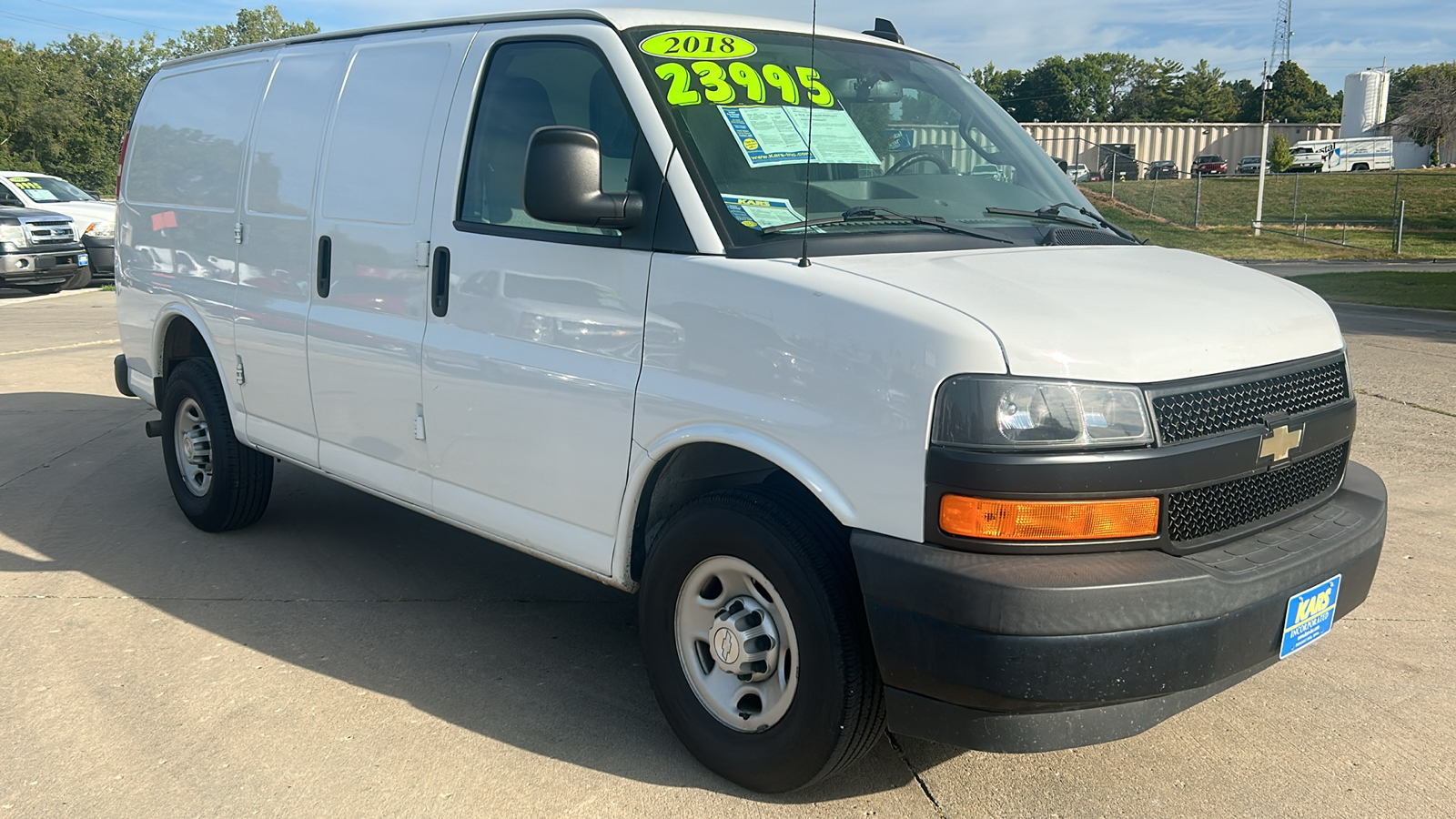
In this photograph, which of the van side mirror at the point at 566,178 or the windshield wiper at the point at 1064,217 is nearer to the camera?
the van side mirror at the point at 566,178

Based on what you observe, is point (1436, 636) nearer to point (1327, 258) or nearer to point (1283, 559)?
point (1283, 559)

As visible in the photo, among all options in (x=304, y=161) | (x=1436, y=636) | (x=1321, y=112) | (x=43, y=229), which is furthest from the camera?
(x=1321, y=112)

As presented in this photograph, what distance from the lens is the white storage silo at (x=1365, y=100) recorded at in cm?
7994

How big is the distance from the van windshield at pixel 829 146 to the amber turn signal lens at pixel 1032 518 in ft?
3.03

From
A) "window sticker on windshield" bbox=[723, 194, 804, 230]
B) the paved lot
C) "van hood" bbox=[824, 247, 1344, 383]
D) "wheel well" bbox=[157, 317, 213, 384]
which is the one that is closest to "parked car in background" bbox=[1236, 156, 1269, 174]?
the paved lot

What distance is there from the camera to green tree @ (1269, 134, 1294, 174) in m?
71.1

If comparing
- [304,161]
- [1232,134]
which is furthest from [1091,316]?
[1232,134]

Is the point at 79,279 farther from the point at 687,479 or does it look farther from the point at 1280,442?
the point at 1280,442

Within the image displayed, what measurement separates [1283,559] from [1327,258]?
103 feet

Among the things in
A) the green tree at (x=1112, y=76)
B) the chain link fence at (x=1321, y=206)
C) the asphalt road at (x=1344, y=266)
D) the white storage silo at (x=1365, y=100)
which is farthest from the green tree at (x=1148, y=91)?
the asphalt road at (x=1344, y=266)

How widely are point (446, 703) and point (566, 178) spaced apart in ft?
6.00

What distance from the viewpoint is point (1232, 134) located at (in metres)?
75.4

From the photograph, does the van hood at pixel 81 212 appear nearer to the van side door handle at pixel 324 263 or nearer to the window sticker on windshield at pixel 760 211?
the van side door handle at pixel 324 263

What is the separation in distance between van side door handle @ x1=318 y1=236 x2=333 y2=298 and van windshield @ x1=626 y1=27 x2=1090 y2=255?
5.49 feet
